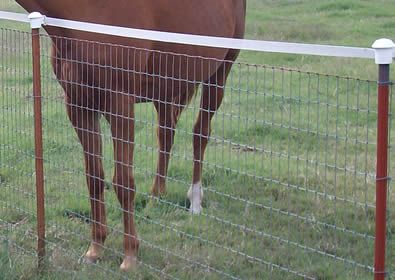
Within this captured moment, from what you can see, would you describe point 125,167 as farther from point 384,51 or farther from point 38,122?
point 384,51

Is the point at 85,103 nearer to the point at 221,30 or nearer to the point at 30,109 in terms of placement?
the point at 221,30

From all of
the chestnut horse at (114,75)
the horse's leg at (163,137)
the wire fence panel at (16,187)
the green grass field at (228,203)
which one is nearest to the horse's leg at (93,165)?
the chestnut horse at (114,75)

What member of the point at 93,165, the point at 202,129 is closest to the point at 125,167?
the point at 93,165

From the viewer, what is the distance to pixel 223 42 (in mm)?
3312

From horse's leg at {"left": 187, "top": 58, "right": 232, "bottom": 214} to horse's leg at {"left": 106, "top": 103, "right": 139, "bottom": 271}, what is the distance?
2.93 feet

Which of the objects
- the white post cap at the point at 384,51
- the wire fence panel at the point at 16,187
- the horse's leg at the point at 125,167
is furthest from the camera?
the wire fence panel at the point at 16,187

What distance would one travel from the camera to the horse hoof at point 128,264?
4.22 meters

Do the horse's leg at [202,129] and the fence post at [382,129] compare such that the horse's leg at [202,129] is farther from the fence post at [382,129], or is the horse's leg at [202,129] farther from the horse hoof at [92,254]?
the fence post at [382,129]

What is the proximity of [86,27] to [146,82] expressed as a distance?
2.48 feet

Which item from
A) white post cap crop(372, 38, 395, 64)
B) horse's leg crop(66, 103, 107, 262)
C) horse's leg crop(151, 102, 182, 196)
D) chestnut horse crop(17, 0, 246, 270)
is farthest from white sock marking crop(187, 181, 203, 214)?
white post cap crop(372, 38, 395, 64)

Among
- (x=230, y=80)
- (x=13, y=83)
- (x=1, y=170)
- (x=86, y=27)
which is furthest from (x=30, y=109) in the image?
(x=86, y=27)

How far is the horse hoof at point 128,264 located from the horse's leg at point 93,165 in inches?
Answer: 8.3

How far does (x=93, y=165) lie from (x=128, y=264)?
0.63 m

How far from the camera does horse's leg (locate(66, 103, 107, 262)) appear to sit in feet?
14.4
